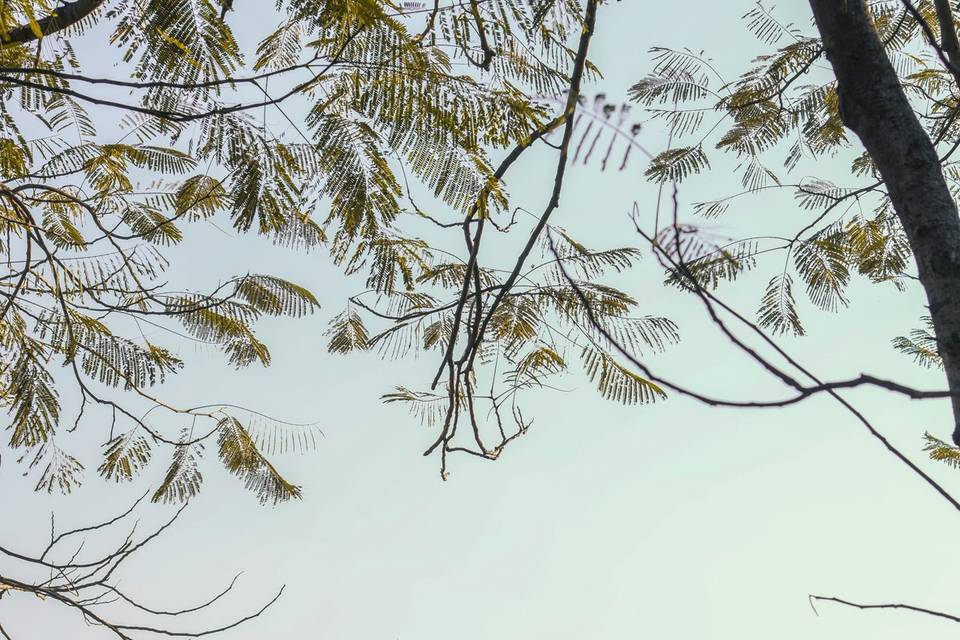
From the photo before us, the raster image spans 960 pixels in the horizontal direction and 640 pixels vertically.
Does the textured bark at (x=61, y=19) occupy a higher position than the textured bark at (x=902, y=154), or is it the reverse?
the textured bark at (x=61, y=19)

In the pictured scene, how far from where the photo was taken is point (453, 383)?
5.37ft

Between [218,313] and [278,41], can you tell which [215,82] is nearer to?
[278,41]

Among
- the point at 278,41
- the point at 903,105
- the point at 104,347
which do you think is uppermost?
the point at 278,41

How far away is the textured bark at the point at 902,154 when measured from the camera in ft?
3.85

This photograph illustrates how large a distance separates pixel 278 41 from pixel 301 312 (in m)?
1.02

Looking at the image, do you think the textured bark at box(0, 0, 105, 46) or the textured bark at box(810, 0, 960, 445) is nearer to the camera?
the textured bark at box(810, 0, 960, 445)

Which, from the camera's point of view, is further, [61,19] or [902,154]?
[61,19]

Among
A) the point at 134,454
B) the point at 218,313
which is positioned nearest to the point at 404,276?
the point at 218,313

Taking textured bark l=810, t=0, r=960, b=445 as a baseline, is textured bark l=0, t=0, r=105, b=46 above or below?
above

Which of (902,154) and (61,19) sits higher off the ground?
(61,19)

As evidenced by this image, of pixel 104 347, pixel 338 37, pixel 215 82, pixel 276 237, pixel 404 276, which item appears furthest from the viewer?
pixel 104 347

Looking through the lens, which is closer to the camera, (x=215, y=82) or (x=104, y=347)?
(x=215, y=82)

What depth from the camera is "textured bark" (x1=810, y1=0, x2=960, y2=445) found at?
117 centimetres

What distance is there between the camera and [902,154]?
50.5 inches
